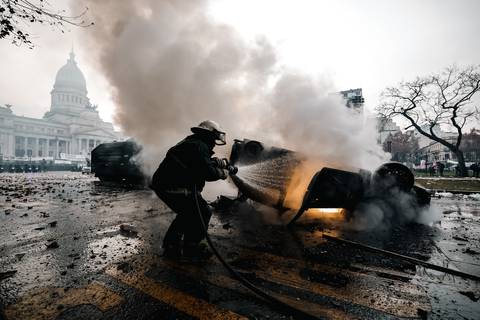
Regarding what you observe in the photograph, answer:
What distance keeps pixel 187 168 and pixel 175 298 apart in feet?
5.11

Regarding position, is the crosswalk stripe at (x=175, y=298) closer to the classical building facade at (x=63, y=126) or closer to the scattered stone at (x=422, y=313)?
the scattered stone at (x=422, y=313)

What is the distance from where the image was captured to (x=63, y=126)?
94312 mm

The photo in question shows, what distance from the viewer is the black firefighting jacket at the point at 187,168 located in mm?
3363

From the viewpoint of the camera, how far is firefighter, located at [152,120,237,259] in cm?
339

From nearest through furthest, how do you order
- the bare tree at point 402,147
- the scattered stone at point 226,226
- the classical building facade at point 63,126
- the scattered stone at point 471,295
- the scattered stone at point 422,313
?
the scattered stone at point 422,313
the scattered stone at point 471,295
the scattered stone at point 226,226
the bare tree at point 402,147
the classical building facade at point 63,126

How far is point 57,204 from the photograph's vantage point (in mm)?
7672

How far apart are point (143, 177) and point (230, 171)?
10536 millimetres

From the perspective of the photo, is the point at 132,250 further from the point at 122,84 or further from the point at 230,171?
the point at 122,84

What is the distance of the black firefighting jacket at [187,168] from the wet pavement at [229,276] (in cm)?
102

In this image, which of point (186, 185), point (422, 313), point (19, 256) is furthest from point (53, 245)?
point (422, 313)

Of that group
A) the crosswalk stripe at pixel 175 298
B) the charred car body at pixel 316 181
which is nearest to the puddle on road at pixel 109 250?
the crosswalk stripe at pixel 175 298

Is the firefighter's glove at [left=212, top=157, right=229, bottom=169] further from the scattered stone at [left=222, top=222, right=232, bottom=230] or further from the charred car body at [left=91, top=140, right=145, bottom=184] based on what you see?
the charred car body at [left=91, top=140, right=145, bottom=184]

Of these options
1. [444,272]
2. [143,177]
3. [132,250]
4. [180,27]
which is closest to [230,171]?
[132,250]

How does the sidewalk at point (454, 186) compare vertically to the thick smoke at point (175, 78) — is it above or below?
below
